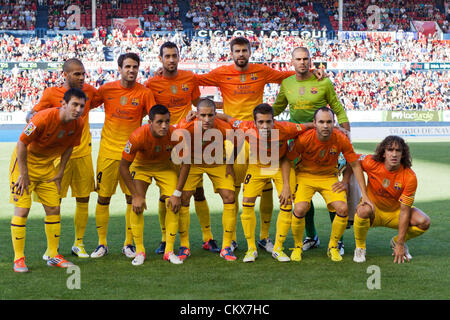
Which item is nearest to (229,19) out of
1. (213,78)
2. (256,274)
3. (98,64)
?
(98,64)

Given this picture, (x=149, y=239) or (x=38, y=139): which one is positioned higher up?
(x=38, y=139)

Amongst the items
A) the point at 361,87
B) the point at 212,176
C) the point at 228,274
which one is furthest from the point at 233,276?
the point at 361,87

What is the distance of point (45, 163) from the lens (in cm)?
555

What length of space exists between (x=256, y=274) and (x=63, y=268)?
5.88 ft

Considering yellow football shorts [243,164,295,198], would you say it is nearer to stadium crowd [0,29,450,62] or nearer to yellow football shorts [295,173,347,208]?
yellow football shorts [295,173,347,208]

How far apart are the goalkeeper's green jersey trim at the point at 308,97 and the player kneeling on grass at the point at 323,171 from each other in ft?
1.94

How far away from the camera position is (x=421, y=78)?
98.8 ft

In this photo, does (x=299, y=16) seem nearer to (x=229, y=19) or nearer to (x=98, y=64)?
(x=229, y=19)

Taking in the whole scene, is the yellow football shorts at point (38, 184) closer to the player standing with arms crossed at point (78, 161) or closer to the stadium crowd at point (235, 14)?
the player standing with arms crossed at point (78, 161)

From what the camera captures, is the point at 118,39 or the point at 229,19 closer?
the point at 118,39

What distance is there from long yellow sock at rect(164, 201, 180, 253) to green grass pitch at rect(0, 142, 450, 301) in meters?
0.18

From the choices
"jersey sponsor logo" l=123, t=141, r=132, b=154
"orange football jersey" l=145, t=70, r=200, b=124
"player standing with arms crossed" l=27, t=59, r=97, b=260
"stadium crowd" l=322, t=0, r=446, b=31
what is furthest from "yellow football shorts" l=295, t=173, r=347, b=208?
"stadium crowd" l=322, t=0, r=446, b=31

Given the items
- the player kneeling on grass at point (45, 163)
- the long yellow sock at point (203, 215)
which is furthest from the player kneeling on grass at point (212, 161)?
the player kneeling on grass at point (45, 163)

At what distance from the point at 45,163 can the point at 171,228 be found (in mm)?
1376
